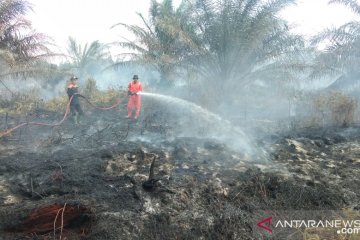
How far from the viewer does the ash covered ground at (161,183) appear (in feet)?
13.7

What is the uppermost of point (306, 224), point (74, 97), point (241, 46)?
point (241, 46)

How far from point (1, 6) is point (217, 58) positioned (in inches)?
306

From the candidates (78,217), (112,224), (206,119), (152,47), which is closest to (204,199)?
(112,224)

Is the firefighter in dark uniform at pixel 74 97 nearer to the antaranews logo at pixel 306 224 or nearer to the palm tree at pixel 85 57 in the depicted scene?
the antaranews logo at pixel 306 224

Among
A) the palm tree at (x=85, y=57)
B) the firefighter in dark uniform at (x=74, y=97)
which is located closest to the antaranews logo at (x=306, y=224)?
the firefighter in dark uniform at (x=74, y=97)

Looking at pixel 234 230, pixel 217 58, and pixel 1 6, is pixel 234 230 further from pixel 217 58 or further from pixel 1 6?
pixel 1 6

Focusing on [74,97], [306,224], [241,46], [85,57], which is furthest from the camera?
[85,57]

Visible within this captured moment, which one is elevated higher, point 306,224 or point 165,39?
point 165,39

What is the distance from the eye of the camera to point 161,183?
17.3 ft

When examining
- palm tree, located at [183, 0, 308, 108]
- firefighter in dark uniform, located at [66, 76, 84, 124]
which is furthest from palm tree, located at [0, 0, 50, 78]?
palm tree, located at [183, 0, 308, 108]

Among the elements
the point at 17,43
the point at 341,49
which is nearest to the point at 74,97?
the point at 17,43

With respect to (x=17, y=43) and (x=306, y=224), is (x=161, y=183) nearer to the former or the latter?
(x=306, y=224)

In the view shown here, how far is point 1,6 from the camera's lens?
11.1 m

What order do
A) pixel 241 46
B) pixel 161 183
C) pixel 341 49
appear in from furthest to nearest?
1. pixel 341 49
2. pixel 241 46
3. pixel 161 183
